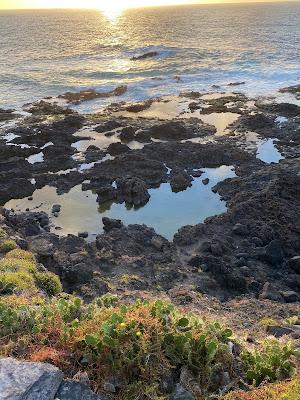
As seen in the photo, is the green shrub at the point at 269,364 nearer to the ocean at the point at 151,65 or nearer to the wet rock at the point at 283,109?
the wet rock at the point at 283,109

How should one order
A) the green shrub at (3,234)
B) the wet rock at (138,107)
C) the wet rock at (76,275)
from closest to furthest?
the wet rock at (76,275) → the green shrub at (3,234) → the wet rock at (138,107)

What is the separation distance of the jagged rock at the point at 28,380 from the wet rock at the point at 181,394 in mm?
1525

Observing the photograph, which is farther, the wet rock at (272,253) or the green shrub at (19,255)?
the wet rock at (272,253)

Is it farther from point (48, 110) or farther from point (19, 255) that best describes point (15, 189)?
point (48, 110)

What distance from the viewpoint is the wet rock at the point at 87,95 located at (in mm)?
43219

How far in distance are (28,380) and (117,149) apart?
2391 centimetres

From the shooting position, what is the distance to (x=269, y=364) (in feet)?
21.8

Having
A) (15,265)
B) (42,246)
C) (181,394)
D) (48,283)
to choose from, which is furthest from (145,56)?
(181,394)

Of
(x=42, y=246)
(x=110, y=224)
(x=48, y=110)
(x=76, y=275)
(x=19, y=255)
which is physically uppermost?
(x=19, y=255)

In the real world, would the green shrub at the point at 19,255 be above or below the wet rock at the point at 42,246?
above

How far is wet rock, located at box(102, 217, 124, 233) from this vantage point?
64.7ft

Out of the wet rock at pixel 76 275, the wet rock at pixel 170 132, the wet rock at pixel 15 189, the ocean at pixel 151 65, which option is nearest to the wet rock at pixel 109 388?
the wet rock at pixel 76 275

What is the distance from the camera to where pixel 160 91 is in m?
46.4

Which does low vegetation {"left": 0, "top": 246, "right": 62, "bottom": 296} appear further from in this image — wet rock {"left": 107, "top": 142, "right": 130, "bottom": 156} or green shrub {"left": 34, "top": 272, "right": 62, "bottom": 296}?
wet rock {"left": 107, "top": 142, "right": 130, "bottom": 156}
